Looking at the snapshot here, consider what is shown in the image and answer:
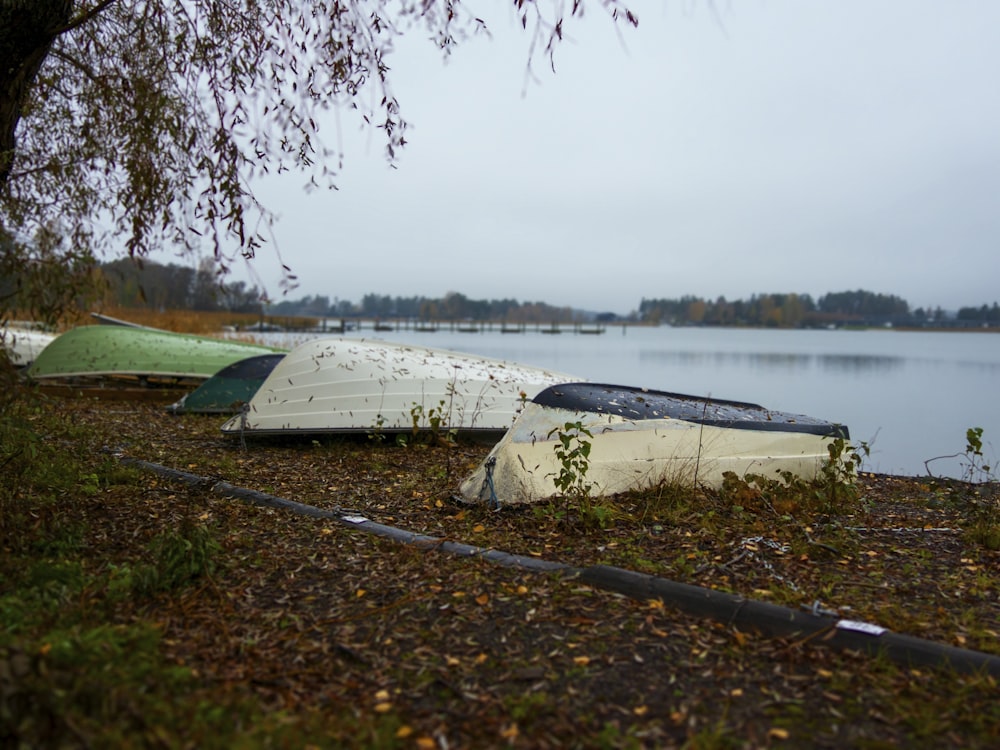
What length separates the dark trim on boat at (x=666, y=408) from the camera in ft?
16.5

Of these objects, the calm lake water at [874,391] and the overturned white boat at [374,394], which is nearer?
the overturned white boat at [374,394]

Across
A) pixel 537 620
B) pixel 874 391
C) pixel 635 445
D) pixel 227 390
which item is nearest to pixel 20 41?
pixel 537 620

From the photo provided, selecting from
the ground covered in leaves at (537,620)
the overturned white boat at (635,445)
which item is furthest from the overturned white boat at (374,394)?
the overturned white boat at (635,445)

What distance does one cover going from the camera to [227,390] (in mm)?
8953

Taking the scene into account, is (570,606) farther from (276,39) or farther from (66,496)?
(276,39)

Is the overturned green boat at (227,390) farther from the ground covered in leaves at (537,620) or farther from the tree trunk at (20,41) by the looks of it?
the tree trunk at (20,41)

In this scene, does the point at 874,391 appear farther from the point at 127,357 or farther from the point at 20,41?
the point at 20,41

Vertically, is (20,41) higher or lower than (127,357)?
higher

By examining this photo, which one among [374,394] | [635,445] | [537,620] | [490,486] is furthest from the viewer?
[374,394]

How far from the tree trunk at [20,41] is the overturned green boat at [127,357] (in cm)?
680

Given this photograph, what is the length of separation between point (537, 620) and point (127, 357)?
31.3ft

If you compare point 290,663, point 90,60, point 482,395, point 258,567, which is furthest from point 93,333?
point 290,663

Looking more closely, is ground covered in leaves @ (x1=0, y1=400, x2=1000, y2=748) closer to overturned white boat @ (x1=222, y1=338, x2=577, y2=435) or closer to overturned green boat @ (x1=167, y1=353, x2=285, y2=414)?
overturned white boat @ (x1=222, y1=338, x2=577, y2=435)

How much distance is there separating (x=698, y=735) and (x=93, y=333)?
11173 mm
